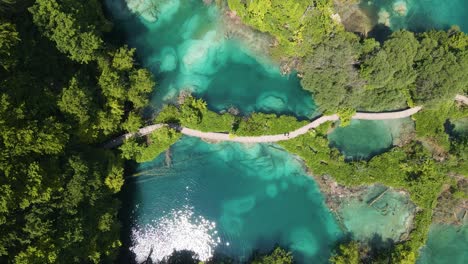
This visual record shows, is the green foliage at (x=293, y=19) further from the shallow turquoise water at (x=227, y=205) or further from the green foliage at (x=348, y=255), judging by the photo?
the green foliage at (x=348, y=255)

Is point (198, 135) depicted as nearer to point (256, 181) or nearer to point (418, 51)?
point (256, 181)

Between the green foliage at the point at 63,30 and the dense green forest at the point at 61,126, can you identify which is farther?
the green foliage at the point at 63,30

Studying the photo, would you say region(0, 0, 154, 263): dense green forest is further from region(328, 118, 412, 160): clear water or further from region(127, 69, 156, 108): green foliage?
region(328, 118, 412, 160): clear water

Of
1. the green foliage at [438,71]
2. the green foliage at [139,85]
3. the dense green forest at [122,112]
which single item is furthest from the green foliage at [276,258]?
the green foliage at [438,71]

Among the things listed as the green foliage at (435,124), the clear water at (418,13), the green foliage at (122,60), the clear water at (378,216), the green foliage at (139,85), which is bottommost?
the clear water at (378,216)

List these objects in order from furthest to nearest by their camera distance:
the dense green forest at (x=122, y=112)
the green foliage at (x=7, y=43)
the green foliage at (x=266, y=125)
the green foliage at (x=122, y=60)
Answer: the green foliage at (x=266, y=125)
the green foliage at (x=122, y=60)
the green foliage at (x=7, y=43)
the dense green forest at (x=122, y=112)

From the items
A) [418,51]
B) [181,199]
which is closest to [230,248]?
[181,199]

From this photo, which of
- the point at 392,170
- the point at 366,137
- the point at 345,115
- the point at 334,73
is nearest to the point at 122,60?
the point at 334,73
